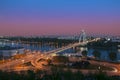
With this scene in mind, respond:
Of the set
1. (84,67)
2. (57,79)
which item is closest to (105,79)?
(57,79)

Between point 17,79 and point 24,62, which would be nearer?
point 17,79

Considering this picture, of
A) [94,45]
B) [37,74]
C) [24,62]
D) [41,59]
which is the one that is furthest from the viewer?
[94,45]

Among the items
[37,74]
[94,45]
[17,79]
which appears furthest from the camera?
[94,45]

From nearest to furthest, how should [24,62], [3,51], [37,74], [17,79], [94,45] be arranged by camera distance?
1. [17,79]
2. [37,74]
3. [24,62]
4. [3,51]
5. [94,45]

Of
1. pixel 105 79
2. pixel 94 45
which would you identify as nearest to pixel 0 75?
pixel 105 79

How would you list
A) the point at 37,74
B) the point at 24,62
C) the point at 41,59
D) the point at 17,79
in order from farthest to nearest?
the point at 41,59 < the point at 24,62 < the point at 37,74 < the point at 17,79

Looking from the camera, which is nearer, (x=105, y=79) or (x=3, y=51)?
(x=105, y=79)

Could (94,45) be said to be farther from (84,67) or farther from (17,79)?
(17,79)

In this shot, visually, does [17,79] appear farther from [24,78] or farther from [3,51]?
[3,51]
